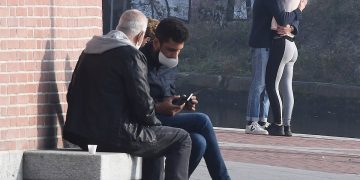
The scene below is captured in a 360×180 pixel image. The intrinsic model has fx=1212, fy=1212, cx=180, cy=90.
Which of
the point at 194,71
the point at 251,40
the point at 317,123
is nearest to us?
the point at 251,40

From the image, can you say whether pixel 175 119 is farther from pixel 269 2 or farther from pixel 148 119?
pixel 269 2

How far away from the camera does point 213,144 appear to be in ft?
29.0

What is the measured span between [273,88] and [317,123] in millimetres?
5775

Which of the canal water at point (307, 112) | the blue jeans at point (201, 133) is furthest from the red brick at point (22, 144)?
the canal water at point (307, 112)

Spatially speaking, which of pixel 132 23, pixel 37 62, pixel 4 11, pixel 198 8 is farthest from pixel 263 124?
pixel 198 8

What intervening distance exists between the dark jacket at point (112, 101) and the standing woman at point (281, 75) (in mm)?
6015

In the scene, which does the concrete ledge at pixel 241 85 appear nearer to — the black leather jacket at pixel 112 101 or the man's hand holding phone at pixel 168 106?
the man's hand holding phone at pixel 168 106

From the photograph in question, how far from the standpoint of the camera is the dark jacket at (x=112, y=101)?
7.82m

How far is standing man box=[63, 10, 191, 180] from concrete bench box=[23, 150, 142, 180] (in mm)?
108

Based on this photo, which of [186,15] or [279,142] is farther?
[186,15]

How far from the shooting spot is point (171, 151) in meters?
8.27

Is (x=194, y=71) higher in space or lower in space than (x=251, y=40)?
lower

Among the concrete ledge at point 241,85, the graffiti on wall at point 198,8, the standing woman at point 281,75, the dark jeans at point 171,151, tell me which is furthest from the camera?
the graffiti on wall at point 198,8

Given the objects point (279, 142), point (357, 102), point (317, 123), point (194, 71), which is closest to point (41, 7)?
point (279, 142)
